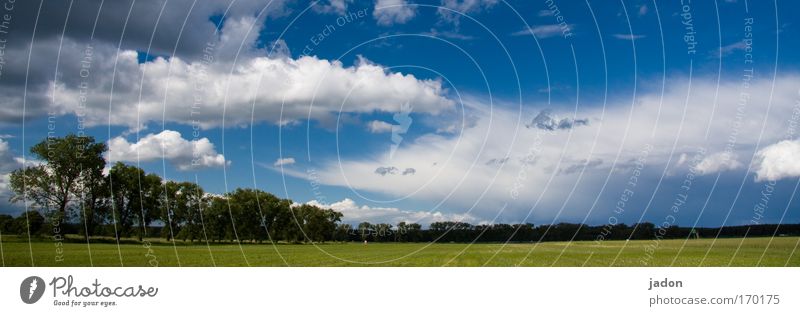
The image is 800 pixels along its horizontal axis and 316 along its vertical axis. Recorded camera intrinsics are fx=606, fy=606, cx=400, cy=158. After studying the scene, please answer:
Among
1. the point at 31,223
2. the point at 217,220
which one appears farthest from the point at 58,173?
the point at 217,220

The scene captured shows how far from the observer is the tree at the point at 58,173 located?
68250 mm

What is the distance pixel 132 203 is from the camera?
279 ft

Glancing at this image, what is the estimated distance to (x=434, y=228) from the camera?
87562 mm

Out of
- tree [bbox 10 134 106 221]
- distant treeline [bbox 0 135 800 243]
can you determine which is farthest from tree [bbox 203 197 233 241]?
tree [bbox 10 134 106 221]

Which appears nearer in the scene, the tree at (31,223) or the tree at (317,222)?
the tree at (31,223)

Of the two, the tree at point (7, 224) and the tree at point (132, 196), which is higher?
the tree at point (132, 196)

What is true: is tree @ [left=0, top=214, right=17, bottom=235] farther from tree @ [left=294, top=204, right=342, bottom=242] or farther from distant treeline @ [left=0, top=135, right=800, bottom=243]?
tree @ [left=294, top=204, right=342, bottom=242]

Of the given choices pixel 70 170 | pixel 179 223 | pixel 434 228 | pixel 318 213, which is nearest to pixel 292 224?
pixel 318 213

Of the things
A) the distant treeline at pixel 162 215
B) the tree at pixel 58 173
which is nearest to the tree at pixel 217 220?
the distant treeline at pixel 162 215

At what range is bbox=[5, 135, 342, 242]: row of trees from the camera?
69875mm

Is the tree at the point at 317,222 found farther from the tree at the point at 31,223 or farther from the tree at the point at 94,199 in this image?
the tree at the point at 31,223

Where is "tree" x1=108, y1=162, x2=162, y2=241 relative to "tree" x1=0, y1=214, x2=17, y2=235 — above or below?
above
